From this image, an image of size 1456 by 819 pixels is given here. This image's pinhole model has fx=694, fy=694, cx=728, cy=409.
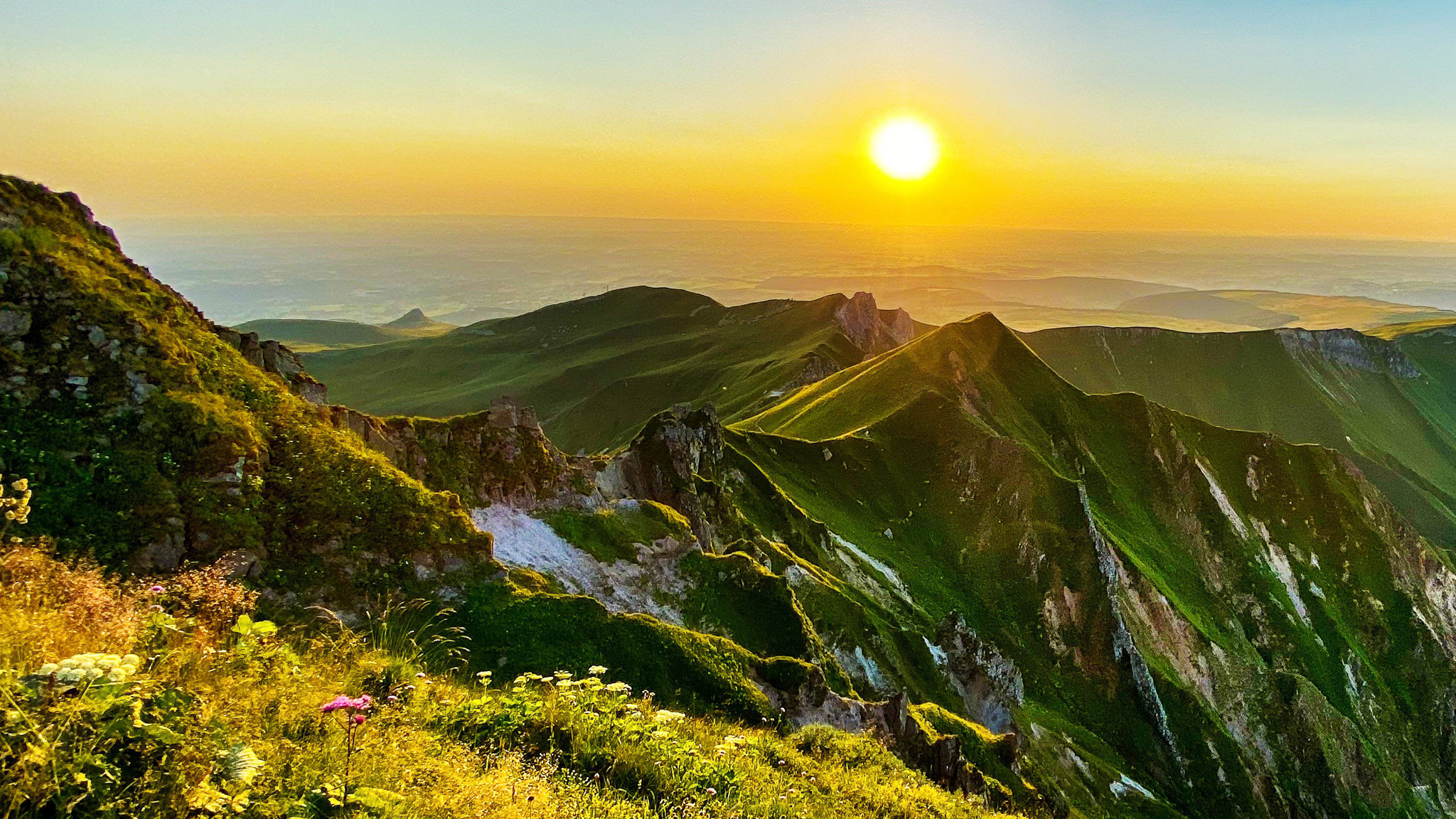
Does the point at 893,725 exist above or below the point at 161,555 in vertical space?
below

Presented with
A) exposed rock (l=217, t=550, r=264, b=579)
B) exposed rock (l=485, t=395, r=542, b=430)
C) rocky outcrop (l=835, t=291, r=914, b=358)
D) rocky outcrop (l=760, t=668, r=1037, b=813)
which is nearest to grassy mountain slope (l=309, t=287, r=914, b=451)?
rocky outcrop (l=835, t=291, r=914, b=358)

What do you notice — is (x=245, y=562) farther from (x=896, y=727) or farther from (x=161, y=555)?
(x=896, y=727)

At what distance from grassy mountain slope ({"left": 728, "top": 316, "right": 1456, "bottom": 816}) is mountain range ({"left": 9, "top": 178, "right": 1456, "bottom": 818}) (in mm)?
409

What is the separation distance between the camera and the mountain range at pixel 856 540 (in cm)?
1817

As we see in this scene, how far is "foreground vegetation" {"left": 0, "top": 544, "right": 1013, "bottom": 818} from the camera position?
565cm

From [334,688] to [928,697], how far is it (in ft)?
154

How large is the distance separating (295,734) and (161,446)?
1367 centimetres

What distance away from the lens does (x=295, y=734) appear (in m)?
7.99

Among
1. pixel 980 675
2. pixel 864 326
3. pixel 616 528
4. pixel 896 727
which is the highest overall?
pixel 864 326

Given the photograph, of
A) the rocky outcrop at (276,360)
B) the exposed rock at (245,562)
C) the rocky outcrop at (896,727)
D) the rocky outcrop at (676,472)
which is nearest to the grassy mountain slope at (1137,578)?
the rocky outcrop at (676,472)

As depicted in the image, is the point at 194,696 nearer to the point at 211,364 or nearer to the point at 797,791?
the point at 797,791

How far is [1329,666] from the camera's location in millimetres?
82000

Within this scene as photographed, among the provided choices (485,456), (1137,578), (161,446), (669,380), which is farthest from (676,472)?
(669,380)

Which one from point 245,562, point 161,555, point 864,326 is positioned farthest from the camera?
point 864,326
